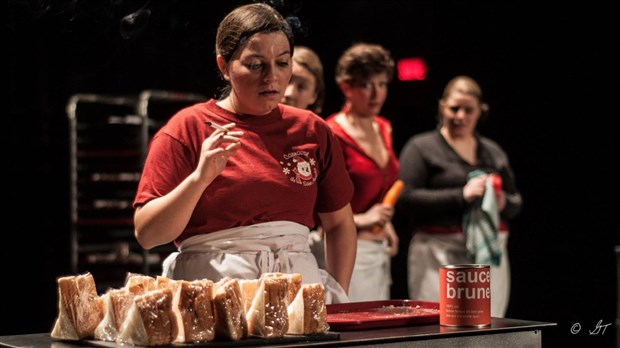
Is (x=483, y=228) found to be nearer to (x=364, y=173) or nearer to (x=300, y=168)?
(x=364, y=173)

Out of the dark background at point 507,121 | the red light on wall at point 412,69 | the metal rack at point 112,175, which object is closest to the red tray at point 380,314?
the dark background at point 507,121

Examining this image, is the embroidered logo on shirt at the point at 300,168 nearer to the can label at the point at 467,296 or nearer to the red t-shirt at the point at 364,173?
the can label at the point at 467,296

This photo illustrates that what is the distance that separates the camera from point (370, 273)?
355cm

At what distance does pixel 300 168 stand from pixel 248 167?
135 millimetres

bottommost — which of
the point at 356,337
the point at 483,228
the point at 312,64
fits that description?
the point at 356,337

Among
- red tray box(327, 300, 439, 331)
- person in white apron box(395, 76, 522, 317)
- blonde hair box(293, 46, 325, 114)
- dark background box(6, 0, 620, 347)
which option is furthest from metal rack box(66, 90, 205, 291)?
red tray box(327, 300, 439, 331)

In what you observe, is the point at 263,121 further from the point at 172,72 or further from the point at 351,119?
the point at 172,72

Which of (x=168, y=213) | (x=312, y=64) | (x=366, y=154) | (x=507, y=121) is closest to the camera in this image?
(x=168, y=213)

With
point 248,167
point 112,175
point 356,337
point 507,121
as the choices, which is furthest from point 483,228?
point 112,175

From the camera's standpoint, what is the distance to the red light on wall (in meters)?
5.65

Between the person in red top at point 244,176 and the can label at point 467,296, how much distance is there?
41 cm

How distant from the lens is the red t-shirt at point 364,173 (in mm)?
3410

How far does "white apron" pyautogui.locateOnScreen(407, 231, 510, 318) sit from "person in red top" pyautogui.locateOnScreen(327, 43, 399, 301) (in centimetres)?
58

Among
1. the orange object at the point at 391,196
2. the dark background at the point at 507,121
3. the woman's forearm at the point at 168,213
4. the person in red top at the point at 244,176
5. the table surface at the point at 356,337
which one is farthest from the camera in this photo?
the dark background at the point at 507,121
